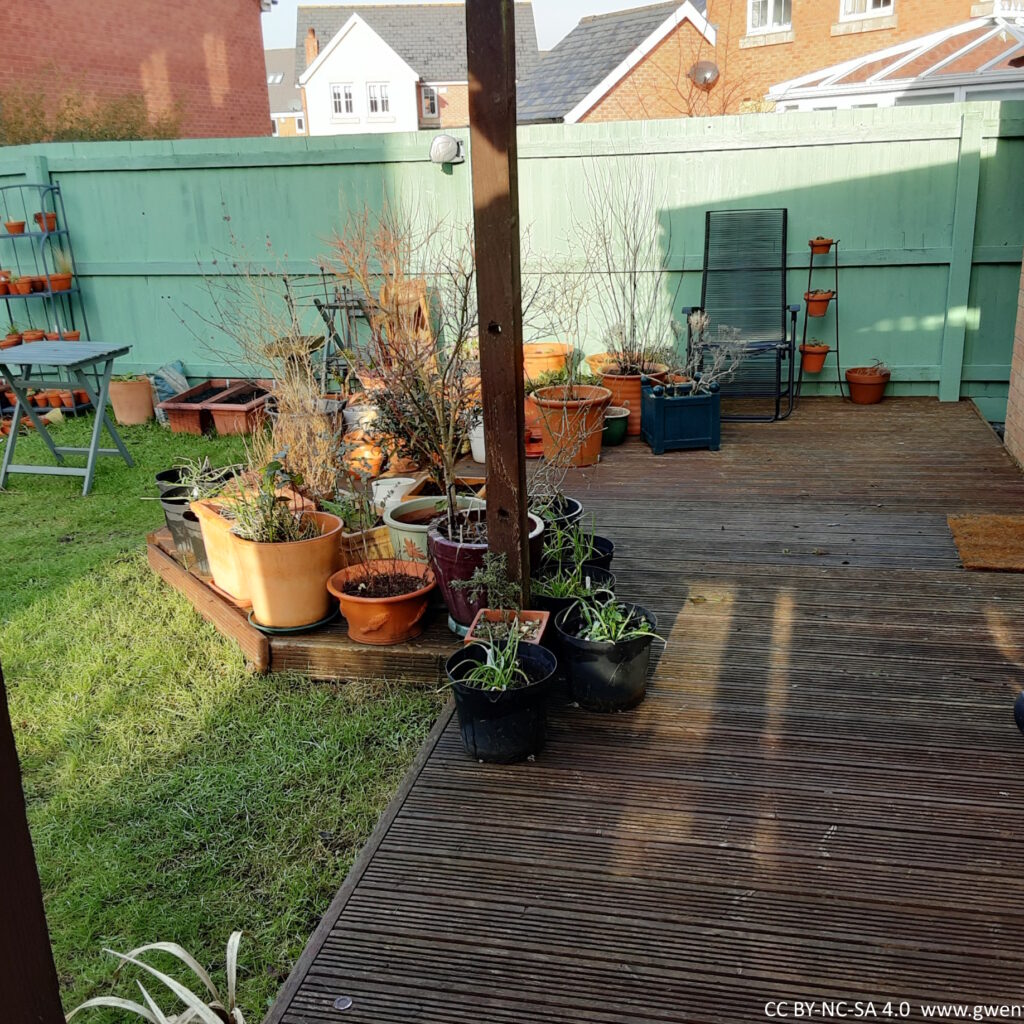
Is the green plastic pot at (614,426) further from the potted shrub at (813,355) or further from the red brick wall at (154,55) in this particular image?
the red brick wall at (154,55)

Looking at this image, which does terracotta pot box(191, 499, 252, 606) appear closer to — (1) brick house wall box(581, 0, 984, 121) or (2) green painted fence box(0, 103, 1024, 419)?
(2) green painted fence box(0, 103, 1024, 419)

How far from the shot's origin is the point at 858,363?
20.4ft

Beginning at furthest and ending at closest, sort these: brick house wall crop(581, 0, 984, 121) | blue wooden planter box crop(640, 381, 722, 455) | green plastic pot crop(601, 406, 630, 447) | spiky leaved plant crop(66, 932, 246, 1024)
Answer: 1. brick house wall crop(581, 0, 984, 121)
2. green plastic pot crop(601, 406, 630, 447)
3. blue wooden planter box crop(640, 381, 722, 455)
4. spiky leaved plant crop(66, 932, 246, 1024)

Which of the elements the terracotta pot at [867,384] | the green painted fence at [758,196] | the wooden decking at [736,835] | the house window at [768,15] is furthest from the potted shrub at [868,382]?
the house window at [768,15]

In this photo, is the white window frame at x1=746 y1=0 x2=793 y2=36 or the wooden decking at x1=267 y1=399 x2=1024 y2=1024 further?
the white window frame at x1=746 y1=0 x2=793 y2=36

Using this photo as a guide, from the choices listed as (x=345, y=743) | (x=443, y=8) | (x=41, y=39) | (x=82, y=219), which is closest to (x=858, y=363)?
(x=345, y=743)

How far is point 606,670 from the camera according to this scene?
2605mm

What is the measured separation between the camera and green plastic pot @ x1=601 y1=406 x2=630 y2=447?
214 inches

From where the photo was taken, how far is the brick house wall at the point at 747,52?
14000 mm

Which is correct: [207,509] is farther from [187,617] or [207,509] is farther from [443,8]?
[443,8]

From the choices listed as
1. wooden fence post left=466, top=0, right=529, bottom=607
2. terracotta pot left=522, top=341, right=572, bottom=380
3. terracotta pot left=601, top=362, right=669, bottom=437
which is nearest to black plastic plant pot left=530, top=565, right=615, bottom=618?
wooden fence post left=466, top=0, right=529, bottom=607

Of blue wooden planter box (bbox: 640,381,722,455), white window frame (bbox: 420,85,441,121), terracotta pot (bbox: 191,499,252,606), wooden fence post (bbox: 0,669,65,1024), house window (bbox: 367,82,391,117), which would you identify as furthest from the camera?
white window frame (bbox: 420,85,441,121)

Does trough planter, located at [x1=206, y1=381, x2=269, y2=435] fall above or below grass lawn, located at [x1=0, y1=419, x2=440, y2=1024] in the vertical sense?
above

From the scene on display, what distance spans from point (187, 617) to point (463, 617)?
4.02ft
